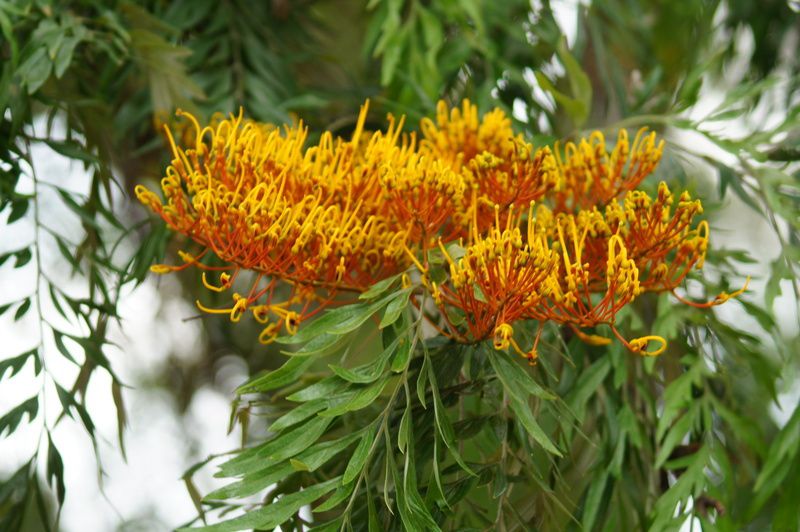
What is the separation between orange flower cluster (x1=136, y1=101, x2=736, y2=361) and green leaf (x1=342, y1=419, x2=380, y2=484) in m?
0.09

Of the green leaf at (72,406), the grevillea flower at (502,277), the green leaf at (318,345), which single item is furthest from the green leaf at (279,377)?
the green leaf at (72,406)

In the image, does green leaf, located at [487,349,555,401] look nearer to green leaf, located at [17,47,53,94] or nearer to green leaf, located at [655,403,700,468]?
green leaf, located at [655,403,700,468]

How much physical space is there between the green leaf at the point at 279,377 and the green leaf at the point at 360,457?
0.07 metres

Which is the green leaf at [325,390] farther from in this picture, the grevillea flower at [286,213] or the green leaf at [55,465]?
the green leaf at [55,465]

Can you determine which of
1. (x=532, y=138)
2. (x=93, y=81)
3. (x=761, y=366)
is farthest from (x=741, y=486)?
(x=93, y=81)

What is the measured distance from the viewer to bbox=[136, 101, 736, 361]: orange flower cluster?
26.6 inches

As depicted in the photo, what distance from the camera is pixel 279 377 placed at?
→ 0.73 m

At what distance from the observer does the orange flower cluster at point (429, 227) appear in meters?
0.67

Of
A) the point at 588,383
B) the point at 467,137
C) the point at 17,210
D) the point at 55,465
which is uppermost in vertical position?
the point at 467,137

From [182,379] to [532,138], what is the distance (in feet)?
3.07

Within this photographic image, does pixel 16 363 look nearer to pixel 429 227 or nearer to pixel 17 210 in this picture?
pixel 17 210

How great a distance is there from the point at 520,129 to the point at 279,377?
1.54 feet

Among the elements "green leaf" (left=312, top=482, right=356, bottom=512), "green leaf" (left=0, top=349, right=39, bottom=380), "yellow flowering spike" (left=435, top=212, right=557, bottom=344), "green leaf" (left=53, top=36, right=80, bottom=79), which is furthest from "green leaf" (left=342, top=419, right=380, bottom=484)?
"green leaf" (left=53, top=36, right=80, bottom=79)

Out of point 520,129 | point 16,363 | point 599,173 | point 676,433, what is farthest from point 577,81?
point 16,363
